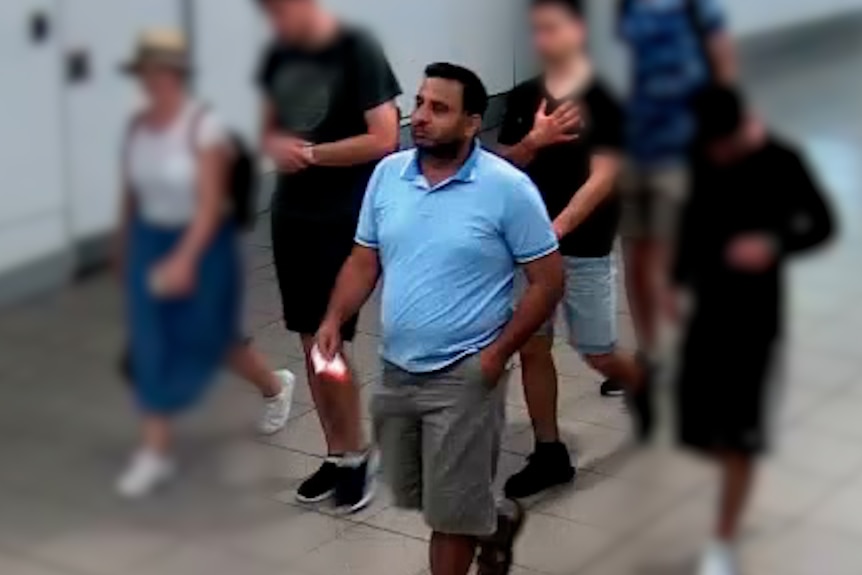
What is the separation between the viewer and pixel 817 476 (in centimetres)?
83

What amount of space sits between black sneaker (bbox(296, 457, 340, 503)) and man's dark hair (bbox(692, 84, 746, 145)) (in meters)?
0.68

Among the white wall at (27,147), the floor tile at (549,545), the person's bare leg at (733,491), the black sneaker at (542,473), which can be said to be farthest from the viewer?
the black sneaker at (542,473)

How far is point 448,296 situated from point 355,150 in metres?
0.58

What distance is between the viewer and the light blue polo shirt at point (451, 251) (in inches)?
52.7

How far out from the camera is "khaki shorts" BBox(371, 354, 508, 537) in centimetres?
164

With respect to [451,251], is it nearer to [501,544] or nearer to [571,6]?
[501,544]

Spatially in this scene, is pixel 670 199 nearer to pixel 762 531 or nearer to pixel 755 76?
pixel 755 76

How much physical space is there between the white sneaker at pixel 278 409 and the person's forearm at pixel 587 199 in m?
0.14

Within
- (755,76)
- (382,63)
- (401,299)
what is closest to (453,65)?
(382,63)

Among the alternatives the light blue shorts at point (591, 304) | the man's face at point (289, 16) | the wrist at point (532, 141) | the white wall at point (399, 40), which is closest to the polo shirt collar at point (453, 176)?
the light blue shorts at point (591, 304)

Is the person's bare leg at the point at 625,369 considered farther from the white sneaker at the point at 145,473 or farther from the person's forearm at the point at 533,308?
the person's forearm at the point at 533,308

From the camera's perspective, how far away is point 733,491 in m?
0.68

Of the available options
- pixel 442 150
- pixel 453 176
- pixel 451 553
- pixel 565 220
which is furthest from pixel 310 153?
pixel 451 553

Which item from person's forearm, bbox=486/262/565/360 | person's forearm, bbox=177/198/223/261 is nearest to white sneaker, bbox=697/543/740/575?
person's forearm, bbox=177/198/223/261
